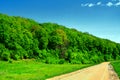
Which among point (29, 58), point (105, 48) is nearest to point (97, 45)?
point (105, 48)

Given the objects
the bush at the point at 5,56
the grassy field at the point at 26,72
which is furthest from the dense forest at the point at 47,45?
the grassy field at the point at 26,72

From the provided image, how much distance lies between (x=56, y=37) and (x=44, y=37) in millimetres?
7063

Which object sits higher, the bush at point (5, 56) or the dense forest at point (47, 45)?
the dense forest at point (47, 45)

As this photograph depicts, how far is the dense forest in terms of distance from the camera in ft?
257

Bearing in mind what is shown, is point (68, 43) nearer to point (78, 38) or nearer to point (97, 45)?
point (78, 38)

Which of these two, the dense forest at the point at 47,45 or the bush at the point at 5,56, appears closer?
the bush at the point at 5,56

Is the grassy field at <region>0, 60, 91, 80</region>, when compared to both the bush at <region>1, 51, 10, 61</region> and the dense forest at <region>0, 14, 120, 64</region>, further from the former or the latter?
the dense forest at <region>0, 14, 120, 64</region>

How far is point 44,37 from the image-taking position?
4092 inches

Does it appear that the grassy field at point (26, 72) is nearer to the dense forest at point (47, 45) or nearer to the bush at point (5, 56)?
the bush at point (5, 56)

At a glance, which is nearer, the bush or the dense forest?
the bush

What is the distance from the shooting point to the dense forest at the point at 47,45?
78.4 metres

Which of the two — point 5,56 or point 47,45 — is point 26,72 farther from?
point 47,45

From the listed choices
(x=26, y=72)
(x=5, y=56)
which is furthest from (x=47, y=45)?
(x=26, y=72)

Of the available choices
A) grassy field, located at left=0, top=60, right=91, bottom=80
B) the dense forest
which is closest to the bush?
the dense forest
